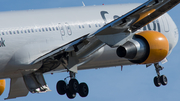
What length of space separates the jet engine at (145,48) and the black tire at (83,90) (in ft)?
14.0

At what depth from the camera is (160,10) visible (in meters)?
20.1

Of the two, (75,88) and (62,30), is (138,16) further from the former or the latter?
(75,88)

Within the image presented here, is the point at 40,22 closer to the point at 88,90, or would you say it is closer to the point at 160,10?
the point at 88,90

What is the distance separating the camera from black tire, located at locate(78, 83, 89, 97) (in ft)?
82.3

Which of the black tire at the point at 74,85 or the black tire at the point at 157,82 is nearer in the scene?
the black tire at the point at 74,85

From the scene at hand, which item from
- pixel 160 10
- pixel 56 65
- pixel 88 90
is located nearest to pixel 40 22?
pixel 56 65

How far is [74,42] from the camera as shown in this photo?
72.3 feet

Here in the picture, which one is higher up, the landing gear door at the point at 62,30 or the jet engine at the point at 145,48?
the landing gear door at the point at 62,30

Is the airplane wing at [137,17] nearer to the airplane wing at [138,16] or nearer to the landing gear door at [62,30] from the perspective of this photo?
the airplane wing at [138,16]

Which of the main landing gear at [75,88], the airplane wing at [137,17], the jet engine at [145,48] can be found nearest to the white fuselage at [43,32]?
the main landing gear at [75,88]

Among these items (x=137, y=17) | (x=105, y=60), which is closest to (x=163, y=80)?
(x=105, y=60)

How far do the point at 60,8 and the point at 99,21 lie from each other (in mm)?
2204

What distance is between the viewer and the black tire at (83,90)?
988 inches

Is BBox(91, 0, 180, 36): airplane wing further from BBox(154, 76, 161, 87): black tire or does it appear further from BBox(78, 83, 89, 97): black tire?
BBox(154, 76, 161, 87): black tire
